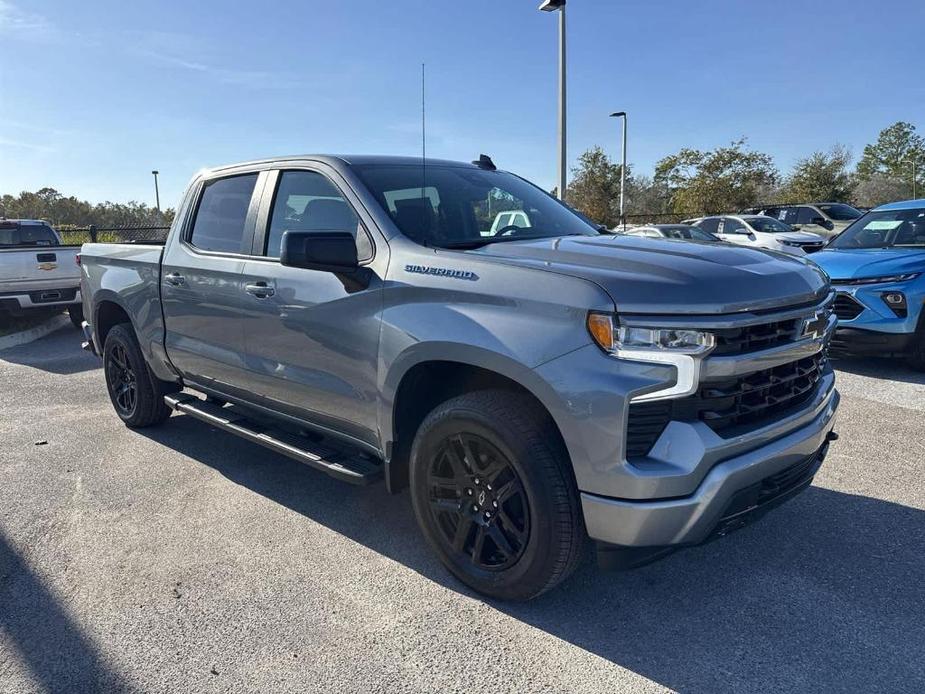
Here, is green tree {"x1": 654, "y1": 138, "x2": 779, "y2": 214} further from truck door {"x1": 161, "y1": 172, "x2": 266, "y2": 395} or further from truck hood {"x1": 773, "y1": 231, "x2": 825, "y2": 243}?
truck door {"x1": 161, "y1": 172, "x2": 266, "y2": 395}

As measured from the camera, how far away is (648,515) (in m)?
2.39

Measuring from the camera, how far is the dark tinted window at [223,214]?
412 cm

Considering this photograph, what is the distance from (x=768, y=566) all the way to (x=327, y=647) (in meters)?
2.00

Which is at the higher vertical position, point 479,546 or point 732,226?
point 732,226

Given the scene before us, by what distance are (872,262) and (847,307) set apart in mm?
517

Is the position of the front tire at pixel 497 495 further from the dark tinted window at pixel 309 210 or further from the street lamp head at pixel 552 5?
the street lamp head at pixel 552 5

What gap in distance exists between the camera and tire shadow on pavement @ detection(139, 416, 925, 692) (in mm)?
2477

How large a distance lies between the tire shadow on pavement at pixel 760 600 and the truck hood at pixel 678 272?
1255 mm

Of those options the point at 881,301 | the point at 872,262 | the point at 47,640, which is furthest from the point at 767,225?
the point at 47,640

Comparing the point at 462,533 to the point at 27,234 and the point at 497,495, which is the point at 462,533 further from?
the point at 27,234

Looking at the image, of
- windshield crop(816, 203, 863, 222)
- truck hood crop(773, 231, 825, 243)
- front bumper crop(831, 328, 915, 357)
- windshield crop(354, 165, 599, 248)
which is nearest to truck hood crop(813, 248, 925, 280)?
front bumper crop(831, 328, 915, 357)

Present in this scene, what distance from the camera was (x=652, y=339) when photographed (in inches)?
94.3

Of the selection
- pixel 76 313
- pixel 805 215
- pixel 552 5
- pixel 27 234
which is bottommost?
pixel 76 313

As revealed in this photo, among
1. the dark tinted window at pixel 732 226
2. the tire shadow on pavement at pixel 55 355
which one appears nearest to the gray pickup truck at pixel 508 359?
the tire shadow on pavement at pixel 55 355
